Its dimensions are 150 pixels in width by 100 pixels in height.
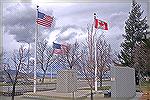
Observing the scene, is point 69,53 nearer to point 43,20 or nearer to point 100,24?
point 100,24

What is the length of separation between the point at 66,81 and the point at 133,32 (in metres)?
5.49

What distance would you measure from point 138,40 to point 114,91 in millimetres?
5927

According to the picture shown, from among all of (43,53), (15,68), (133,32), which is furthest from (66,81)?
(133,32)

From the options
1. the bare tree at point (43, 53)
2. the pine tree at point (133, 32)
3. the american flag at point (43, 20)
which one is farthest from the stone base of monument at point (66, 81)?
the pine tree at point (133, 32)

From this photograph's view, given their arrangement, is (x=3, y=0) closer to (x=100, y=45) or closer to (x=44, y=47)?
(x=44, y=47)

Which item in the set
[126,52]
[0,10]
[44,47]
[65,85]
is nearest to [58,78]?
[65,85]

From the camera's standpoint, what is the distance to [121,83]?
4488mm

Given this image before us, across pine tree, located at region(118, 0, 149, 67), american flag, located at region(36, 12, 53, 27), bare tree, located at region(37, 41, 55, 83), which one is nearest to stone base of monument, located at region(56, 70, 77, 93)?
bare tree, located at region(37, 41, 55, 83)

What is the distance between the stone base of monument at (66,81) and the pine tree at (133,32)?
489 cm

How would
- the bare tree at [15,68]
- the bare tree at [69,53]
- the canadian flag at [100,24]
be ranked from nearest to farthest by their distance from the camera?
the bare tree at [15,68] → the canadian flag at [100,24] → the bare tree at [69,53]

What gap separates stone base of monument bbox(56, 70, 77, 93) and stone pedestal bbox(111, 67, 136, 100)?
1066mm

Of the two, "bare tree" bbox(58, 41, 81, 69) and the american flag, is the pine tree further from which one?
the american flag

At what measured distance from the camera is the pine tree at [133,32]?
10.0 m

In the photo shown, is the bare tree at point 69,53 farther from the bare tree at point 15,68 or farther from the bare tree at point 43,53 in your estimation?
the bare tree at point 15,68
